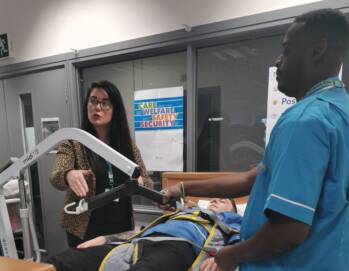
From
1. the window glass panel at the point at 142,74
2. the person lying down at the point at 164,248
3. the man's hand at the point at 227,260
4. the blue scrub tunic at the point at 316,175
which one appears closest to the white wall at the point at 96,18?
the window glass panel at the point at 142,74

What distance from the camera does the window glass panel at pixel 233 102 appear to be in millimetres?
1756

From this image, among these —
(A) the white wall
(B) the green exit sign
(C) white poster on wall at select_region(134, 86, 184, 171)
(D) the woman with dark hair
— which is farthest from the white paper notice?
(B) the green exit sign

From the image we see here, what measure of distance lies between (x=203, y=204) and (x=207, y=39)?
3.63 feet

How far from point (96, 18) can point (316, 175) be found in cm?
211

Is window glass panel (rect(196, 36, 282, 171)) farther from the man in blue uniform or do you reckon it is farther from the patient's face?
the man in blue uniform

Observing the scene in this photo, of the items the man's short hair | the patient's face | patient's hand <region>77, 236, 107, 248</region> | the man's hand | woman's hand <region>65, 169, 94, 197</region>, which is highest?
the man's short hair

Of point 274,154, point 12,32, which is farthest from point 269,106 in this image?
A: point 12,32

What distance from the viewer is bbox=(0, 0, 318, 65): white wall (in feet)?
5.60

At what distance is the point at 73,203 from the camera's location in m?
0.87

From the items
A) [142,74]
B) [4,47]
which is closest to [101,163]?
[142,74]

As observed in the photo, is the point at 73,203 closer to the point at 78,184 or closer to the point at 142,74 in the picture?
the point at 78,184

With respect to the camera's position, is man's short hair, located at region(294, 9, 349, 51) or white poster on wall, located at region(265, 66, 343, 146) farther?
white poster on wall, located at region(265, 66, 343, 146)

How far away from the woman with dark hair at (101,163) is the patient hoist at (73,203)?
0.24 metres

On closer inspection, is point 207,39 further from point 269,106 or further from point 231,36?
point 269,106
